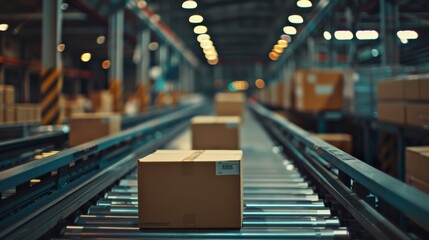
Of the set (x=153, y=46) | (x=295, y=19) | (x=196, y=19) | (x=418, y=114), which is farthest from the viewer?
(x=153, y=46)

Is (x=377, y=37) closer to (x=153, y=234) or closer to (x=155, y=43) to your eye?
(x=153, y=234)

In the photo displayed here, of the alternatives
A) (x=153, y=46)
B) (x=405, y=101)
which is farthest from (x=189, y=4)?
(x=153, y=46)

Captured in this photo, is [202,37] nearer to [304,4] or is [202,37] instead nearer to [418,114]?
[304,4]

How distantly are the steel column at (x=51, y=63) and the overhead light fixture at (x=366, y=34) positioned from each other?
5717 millimetres

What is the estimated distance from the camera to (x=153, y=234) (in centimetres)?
304

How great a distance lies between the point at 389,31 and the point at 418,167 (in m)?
4.88

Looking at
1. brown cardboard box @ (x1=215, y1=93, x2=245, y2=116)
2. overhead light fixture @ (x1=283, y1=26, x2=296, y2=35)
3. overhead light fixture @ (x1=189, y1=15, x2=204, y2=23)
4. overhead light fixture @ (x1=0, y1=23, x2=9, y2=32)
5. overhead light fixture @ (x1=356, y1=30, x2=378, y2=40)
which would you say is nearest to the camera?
overhead light fixture @ (x1=0, y1=23, x2=9, y2=32)

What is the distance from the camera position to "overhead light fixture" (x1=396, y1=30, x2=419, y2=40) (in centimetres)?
724

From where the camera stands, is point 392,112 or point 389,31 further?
point 389,31

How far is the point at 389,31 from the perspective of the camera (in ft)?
27.3

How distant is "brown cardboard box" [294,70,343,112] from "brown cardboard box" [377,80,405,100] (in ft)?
9.46

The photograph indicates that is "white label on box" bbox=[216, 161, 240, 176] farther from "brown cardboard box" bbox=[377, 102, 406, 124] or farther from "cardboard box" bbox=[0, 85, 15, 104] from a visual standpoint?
"cardboard box" bbox=[0, 85, 15, 104]

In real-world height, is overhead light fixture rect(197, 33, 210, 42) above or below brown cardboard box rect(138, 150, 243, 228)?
above

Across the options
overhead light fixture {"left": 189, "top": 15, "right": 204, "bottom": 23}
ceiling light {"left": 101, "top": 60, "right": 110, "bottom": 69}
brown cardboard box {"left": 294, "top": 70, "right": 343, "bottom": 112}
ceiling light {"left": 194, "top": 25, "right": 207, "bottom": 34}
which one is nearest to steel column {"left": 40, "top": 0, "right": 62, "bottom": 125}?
brown cardboard box {"left": 294, "top": 70, "right": 343, "bottom": 112}
